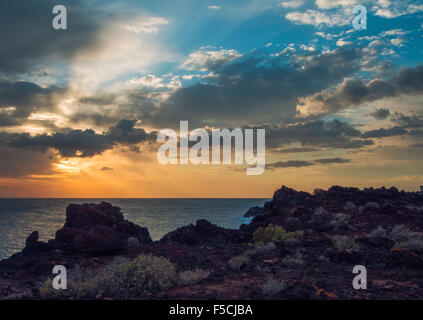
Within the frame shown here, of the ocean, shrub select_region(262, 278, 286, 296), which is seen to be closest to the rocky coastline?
shrub select_region(262, 278, 286, 296)

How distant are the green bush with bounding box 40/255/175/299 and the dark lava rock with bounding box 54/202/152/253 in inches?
203

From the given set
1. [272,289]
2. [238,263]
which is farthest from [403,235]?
[272,289]

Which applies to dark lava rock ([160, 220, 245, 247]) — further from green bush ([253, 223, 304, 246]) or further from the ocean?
the ocean

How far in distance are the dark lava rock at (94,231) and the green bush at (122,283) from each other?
17.0 feet

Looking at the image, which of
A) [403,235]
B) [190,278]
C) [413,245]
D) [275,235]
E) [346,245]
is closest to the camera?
[190,278]

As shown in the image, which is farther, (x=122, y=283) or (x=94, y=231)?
(x=94, y=231)

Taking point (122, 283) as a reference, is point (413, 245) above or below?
above

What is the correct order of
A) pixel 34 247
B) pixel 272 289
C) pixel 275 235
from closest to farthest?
pixel 272 289, pixel 34 247, pixel 275 235

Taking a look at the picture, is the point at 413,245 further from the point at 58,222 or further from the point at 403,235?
the point at 58,222

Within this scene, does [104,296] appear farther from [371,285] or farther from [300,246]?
[300,246]

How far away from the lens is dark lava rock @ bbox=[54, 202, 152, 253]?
15.0 m

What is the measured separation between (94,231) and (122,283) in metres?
7.02

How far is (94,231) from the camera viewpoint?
15688mm
